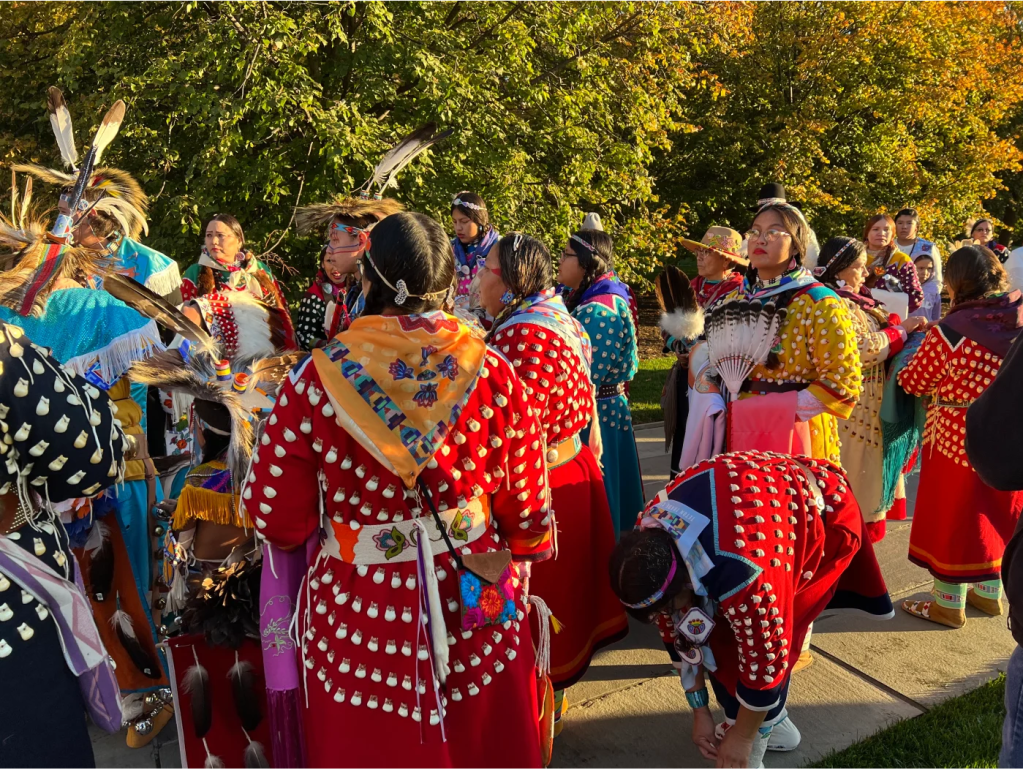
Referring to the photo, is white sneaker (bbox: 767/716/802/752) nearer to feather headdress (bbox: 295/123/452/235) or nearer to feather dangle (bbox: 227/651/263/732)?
feather dangle (bbox: 227/651/263/732)

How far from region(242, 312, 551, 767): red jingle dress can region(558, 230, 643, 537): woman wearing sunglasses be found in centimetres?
194

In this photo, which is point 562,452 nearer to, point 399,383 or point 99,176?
point 399,383

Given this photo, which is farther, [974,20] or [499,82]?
[974,20]

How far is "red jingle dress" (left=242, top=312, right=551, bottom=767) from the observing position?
6.25 feet

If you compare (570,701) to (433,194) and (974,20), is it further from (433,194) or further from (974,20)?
(974,20)

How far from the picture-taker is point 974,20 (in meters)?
14.3

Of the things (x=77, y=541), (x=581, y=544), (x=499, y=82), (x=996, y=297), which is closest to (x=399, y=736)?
(x=581, y=544)

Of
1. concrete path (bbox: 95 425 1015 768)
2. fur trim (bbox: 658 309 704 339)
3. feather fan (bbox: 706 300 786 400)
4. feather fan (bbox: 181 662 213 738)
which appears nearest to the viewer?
feather fan (bbox: 181 662 213 738)

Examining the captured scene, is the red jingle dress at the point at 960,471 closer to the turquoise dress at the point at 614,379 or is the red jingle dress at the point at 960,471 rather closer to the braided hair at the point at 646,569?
the turquoise dress at the point at 614,379

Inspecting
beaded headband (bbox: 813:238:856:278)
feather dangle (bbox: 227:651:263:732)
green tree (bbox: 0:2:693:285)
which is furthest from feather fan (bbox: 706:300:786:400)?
green tree (bbox: 0:2:693:285)

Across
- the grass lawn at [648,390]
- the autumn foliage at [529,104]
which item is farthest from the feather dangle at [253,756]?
the grass lawn at [648,390]

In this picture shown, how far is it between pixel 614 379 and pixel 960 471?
174cm

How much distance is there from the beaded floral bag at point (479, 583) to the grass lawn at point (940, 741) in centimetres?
167

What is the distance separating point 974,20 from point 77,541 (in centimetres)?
1635
